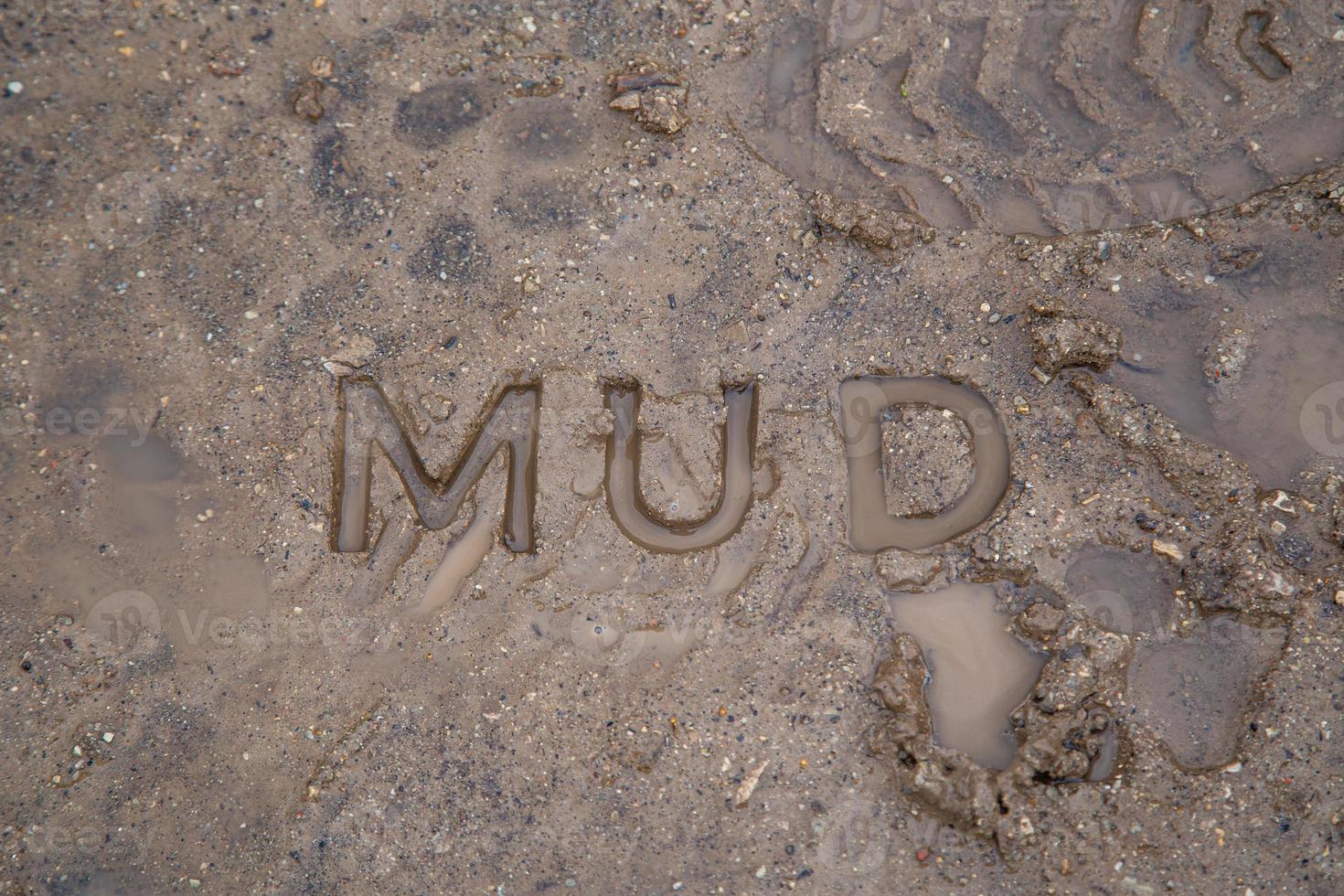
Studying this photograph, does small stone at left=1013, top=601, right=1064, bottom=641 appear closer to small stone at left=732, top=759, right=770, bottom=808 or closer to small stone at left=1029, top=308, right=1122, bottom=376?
small stone at left=1029, top=308, right=1122, bottom=376

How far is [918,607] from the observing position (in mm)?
3617

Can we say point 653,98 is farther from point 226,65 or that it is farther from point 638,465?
point 226,65

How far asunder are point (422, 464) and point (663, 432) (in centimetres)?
118

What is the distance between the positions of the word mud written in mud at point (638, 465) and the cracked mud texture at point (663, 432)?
8 centimetres

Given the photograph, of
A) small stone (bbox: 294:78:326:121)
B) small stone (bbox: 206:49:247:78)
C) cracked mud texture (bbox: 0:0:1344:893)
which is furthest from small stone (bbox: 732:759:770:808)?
small stone (bbox: 206:49:247:78)

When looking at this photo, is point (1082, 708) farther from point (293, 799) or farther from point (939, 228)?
point (293, 799)

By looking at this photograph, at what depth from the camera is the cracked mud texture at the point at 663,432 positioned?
3.46 meters

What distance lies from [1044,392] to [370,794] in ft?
12.0

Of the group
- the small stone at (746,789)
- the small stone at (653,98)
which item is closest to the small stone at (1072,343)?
the small stone at (653,98)

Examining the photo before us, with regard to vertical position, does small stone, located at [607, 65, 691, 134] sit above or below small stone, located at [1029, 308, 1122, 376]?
above

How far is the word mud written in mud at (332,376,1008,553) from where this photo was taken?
370 cm

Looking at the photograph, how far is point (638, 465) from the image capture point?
3.77m

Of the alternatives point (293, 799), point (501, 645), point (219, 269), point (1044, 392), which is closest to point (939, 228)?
point (1044, 392)

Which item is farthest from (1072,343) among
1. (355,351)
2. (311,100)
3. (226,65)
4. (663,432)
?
(226,65)
